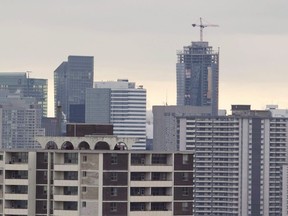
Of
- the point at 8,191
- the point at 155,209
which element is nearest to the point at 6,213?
the point at 8,191

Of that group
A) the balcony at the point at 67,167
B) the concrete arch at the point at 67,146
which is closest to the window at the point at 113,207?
the balcony at the point at 67,167

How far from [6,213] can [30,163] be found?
4.37 m

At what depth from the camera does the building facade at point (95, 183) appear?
445ft

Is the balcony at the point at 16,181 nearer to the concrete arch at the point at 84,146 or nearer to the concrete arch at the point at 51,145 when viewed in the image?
the concrete arch at the point at 51,145

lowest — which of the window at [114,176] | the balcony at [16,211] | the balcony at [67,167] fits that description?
the balcony at [16,211]

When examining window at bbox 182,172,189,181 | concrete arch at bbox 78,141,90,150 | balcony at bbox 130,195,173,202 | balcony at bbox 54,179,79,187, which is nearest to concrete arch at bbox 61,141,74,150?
concrete arch at bbox 78,141,90,150

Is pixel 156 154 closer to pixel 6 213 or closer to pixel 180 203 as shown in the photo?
pixel 180 203

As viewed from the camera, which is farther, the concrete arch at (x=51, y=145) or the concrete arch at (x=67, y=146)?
the concrete arch at (x=51, y=145)

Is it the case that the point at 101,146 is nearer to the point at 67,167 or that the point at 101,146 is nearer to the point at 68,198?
the point at 67,167

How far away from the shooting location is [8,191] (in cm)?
13850

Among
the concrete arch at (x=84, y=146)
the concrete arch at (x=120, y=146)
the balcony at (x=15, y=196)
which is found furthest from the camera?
the concrete arch at (x=120, y=146)

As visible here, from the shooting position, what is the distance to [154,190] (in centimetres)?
13750

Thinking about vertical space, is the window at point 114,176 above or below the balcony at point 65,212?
above

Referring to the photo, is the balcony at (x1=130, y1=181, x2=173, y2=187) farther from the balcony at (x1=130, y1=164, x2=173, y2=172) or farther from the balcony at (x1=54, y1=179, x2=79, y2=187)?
the balcony at (x1=54, y1=179, x2=79, y2=187)
